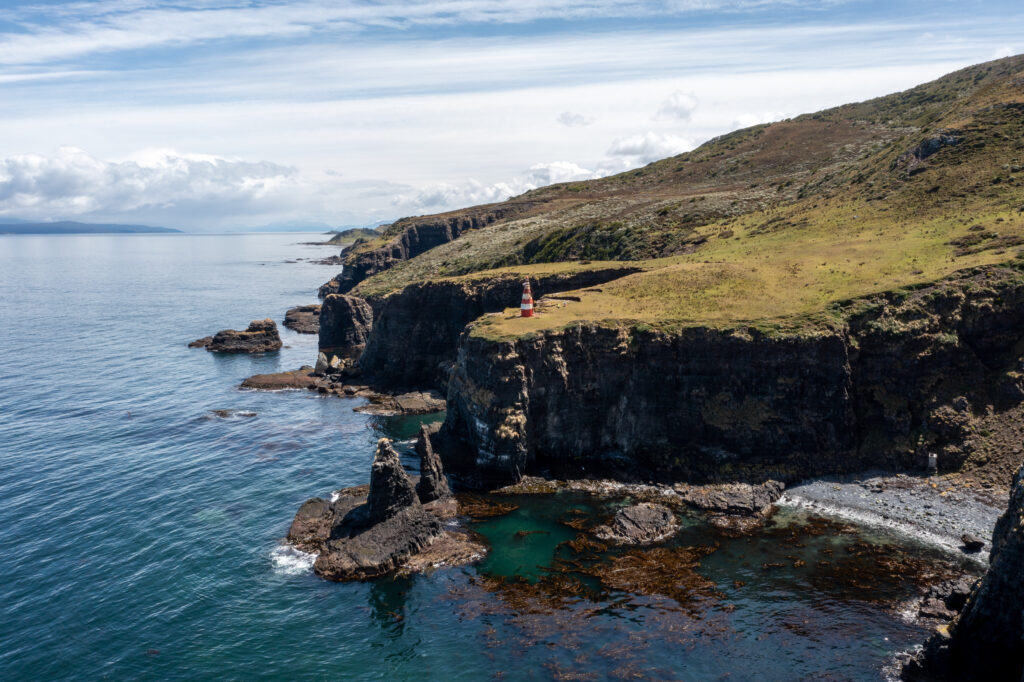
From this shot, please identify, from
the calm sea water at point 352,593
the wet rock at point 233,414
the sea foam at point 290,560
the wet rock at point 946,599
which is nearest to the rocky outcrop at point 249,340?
the wet rock at point 233,414

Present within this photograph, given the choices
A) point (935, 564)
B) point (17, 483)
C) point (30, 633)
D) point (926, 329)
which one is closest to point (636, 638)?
point (935, 564)

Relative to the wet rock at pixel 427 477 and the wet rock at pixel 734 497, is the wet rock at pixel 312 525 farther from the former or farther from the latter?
the wet rock at pixel 734 497

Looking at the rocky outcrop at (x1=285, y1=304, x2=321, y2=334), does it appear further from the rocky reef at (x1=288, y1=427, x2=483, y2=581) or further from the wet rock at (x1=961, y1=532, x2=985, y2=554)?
the wet rock at (x1=961, y1=532, x2=985, y2=554)

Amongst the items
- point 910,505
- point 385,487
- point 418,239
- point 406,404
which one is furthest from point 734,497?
point 418,239

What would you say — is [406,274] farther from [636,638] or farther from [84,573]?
[636,638]

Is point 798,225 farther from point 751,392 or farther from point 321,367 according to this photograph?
point 321,367
